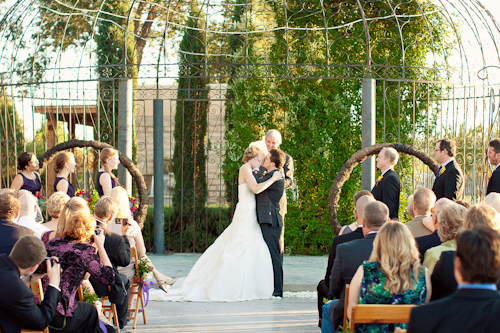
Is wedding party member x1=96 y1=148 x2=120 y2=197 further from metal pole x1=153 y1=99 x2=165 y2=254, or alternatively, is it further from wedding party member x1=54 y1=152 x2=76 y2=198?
metal pole x1=153 y1=99 x2=165 y2=254

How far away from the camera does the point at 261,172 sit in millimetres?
6301

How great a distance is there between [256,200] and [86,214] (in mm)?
2851

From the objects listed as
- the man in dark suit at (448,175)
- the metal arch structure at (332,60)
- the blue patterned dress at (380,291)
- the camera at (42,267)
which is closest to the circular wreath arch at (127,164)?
the metal arch structure at (332,60)

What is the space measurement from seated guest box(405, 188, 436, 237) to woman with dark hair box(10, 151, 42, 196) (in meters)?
4.89

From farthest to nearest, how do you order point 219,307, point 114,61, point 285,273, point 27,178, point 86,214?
point 114,61, point 285,273, point 27,178, point 219,307, point 86,214

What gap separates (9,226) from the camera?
3734 millimetres

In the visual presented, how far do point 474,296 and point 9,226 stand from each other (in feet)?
10.4

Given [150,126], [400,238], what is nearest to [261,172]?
[400,238]

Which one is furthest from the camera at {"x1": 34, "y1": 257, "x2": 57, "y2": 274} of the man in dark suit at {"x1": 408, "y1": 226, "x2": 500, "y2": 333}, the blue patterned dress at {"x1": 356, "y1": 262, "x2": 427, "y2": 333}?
the man in dark suit at {"x1": 408, "y1": 226, "x2": 500, "y2": 333}

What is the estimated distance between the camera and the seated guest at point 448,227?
3322 mm

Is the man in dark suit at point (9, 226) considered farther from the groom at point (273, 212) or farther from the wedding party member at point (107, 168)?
the groom at point (273, 212)

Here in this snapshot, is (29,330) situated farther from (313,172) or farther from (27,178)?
(313,172)

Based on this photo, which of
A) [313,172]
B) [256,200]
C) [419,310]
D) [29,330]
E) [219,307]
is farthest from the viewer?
[313,172]

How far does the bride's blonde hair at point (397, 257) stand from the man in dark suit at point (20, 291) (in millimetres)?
1925
